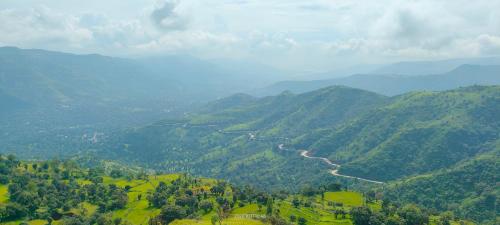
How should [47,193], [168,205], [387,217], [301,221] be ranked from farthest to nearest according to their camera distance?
[47,193]
[301,221]
[168,205]
[387,217]

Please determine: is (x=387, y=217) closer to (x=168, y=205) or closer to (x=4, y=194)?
(x=168, y=205)

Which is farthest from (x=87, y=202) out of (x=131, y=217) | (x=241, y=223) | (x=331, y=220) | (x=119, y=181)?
(x=331, y=220)

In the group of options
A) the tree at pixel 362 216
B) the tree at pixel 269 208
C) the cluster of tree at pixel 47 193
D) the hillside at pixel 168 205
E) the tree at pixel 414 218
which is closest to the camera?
the hillside at pixel 168 205

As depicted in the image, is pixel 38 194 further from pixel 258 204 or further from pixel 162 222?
pixel 258 204

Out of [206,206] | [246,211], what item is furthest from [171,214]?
[246,211]

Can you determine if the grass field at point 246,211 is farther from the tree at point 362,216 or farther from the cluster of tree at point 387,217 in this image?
the cluster of tree at point 387,217

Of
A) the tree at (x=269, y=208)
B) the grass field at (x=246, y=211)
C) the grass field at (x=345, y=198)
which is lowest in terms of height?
the grass field at (x=345, y=198)

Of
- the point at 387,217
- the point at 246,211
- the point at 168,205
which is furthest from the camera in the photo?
the point at 246,211

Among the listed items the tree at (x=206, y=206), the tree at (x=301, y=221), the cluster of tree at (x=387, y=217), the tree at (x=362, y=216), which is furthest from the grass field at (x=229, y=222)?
the cluster of tree at (x=387, y=217)

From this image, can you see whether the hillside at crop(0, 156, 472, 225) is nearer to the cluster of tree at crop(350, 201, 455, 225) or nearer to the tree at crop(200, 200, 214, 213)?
the tree at crop(200, 200, 214, 213)
